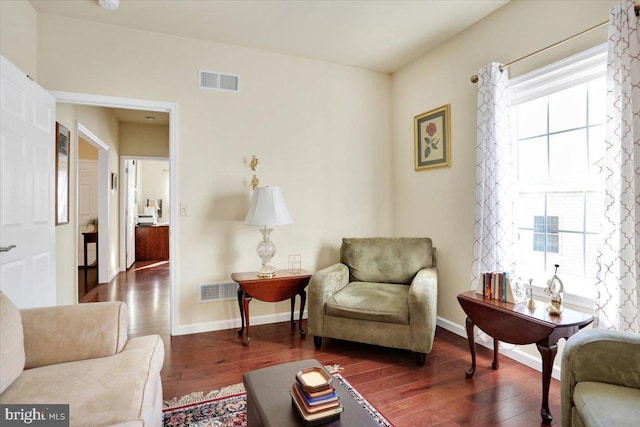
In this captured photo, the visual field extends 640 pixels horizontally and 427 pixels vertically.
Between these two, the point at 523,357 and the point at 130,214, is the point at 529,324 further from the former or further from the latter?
the point at 130,214

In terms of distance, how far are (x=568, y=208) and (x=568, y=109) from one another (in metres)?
0.65

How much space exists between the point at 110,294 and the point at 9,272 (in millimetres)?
2638

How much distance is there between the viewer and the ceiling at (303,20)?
254 centimetres

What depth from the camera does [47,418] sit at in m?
1.08

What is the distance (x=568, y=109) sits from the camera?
7.52 feet

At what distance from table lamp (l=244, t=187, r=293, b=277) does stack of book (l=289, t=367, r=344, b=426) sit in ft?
5.69

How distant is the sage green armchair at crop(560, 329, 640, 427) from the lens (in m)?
1.20

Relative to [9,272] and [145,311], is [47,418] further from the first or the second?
[145,311]
